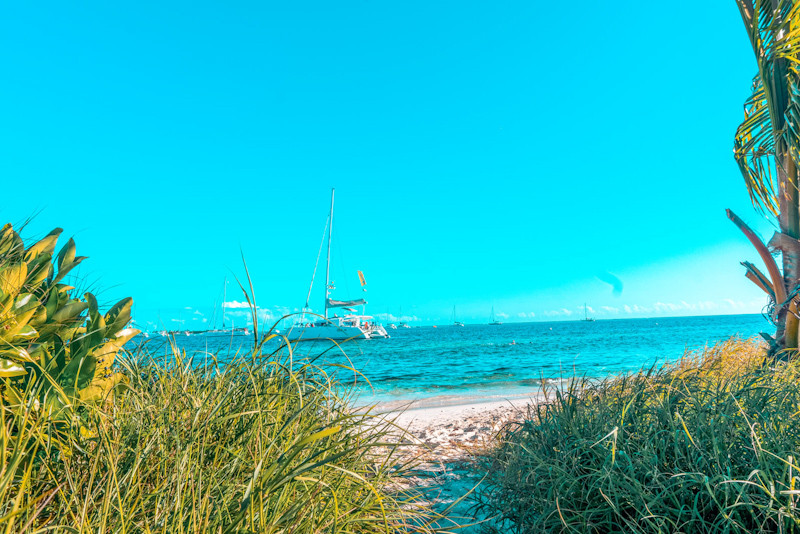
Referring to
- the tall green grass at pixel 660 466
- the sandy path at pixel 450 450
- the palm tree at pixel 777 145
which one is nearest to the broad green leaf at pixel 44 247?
the sandy path at pixel 450 450

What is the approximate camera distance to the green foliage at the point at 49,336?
1.44m

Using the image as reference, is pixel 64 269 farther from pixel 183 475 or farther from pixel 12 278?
pixel 183 475

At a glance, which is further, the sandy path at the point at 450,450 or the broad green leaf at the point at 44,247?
the sandy path at the point at 450,450

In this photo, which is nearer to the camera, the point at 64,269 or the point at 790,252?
the point at 64,269

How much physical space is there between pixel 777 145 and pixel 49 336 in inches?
230

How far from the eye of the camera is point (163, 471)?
1542 mm

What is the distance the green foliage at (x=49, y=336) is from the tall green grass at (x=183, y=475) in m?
0.09

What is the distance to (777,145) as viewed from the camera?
164 inches

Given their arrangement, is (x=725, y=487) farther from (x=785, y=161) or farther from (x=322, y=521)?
(x=785, y=161)

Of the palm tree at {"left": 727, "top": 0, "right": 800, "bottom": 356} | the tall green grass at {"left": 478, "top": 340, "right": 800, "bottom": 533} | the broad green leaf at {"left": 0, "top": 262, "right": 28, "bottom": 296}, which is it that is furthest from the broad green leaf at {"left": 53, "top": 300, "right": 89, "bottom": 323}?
the palm tree at {"left": 727, "top": 0, "right": 800, "bottom": 356}

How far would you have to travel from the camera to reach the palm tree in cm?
396

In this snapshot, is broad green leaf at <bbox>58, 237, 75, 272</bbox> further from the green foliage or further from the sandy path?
the sandy path

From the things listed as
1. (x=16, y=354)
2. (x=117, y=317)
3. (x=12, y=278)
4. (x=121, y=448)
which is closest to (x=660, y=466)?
(x=121, y=448)

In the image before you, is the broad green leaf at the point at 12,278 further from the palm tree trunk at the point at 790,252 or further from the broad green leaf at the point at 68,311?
the palm tree trunk at the point at 790,252
